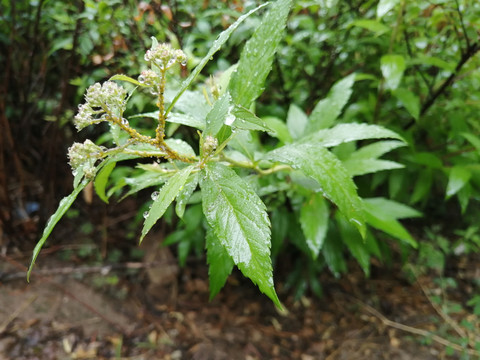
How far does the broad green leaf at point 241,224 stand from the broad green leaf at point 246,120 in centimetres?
11

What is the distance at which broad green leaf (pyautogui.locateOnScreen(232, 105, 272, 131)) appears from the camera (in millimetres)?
727

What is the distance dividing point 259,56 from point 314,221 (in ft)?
2.03

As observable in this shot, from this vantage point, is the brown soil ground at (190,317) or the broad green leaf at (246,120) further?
the brown soil ground at (190,317)

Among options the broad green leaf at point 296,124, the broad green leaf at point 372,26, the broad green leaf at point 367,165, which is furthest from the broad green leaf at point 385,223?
the broad green leaf at point 372,26

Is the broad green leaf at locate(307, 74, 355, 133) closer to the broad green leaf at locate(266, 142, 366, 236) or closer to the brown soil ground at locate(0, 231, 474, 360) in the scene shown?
the broad green leaf at locate(266, 142, 366, 236)

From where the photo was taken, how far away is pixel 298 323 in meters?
2.12

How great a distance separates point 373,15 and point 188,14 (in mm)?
994

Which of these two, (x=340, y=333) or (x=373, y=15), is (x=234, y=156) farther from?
(x=340, y=333)

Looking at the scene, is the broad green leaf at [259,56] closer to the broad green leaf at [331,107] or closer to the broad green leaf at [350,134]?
the broad green leaf at [350,134]

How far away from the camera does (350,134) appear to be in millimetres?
962

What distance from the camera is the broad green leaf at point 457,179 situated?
1330 millimetres

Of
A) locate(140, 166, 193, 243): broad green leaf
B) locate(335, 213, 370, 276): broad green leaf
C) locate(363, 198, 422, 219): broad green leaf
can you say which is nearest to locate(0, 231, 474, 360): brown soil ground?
locate(335, 213, 370, 276): broad green leaf

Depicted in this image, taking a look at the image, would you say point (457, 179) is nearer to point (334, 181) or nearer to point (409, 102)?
point (409, 102)

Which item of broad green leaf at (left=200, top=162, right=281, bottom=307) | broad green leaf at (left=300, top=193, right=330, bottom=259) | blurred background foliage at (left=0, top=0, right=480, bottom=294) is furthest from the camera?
blurred background foliage at (left=0, top=0, right=480, bottom=294)
